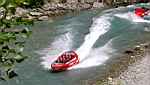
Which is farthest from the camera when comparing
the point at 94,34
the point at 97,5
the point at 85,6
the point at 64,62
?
the point at 97,5

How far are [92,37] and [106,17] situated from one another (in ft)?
31.2

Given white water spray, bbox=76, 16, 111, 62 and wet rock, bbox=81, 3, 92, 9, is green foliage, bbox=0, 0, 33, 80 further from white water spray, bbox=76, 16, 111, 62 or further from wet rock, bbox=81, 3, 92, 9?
wet rock, bbox=81, 3, 92, 9

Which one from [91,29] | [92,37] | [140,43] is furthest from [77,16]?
[140,43]

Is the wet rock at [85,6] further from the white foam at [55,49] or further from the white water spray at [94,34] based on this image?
the white foam at [55,49]

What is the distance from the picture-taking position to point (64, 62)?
1150 inches

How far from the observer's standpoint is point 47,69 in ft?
93.9

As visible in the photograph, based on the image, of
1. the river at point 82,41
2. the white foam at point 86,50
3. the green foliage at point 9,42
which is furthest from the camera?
the white foam at point 86,50

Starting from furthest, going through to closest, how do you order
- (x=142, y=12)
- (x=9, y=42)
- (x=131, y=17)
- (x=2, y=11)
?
1. (x=131, y=17)
2. (x=142, y=12)
3. (x=2, y=11)
4. (x=9, y=42)

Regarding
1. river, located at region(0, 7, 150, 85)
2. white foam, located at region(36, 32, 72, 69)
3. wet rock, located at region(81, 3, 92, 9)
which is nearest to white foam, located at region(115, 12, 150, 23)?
river, located at region(0, 7, 150, 85)

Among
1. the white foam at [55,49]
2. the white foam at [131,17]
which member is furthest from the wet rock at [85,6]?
the white foam at [55,49]

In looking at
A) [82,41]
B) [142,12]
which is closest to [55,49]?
[82,41]

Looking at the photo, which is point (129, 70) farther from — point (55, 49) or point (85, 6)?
point (85, 6)

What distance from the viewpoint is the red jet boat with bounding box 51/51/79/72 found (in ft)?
92.0

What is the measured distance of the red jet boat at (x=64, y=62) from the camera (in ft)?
92.0
